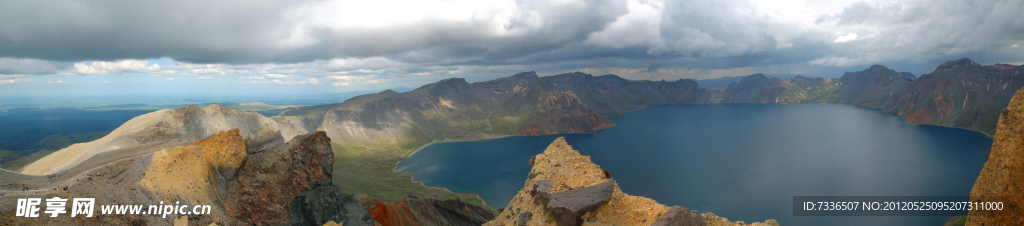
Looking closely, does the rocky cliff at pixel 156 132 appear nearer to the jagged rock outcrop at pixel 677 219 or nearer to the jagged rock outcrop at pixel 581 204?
the jagged rock outcrop at pixel 581 204

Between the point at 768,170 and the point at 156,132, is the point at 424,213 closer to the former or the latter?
the point at 156,132

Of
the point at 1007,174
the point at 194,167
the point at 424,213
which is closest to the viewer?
the point at 1007,174

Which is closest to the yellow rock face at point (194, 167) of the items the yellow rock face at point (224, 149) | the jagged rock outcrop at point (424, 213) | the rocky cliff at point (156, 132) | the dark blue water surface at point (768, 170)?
the yellow rock face at point (224, 149)

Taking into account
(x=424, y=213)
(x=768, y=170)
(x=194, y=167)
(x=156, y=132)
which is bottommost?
(x=768, y=170)

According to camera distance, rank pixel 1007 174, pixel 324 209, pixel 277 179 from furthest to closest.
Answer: pixel 324 209
pixel 277 179
pixel 1007 174

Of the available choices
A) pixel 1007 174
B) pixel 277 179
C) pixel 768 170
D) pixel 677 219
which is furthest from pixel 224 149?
pixel 768 170

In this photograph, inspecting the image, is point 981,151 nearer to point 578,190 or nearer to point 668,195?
point 668,195

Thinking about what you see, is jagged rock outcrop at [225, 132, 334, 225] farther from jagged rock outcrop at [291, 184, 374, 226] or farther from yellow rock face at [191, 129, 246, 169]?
yellow rock face at [191, 129, 246, 169]
